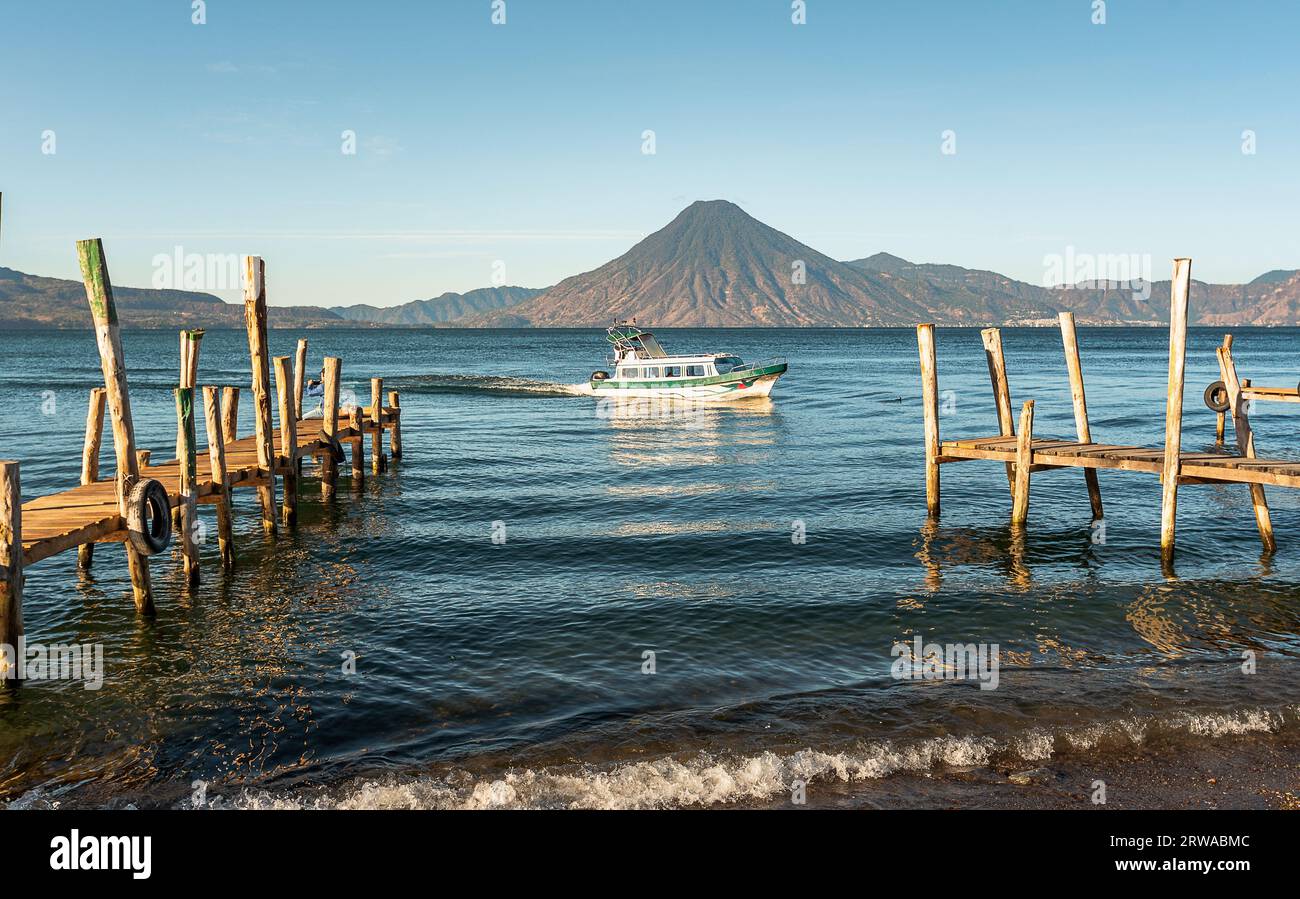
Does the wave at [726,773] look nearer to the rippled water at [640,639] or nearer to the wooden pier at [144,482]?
the rippled water at [640,639]

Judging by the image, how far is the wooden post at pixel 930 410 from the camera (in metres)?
19.9

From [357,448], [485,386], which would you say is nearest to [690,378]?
[485,386]

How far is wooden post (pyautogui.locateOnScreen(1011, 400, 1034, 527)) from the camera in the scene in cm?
1825

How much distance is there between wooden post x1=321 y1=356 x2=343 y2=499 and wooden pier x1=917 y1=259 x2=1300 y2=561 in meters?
14.6

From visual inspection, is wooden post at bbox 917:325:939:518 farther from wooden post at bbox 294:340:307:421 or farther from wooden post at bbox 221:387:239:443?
wooden post at bbox 294:340:307:421

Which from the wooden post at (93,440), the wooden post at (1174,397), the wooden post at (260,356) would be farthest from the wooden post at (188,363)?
the wooden post at (1174,397)

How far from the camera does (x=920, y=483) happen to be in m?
25.9

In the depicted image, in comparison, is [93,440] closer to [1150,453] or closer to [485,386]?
[1150,453]

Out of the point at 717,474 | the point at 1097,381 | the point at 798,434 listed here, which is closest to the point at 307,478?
the point at 717,474

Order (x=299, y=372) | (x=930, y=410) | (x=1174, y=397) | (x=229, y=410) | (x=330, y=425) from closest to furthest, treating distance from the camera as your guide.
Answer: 1. (x=1174, y=397)
2. (x=930, y=410)
3. (x=229, y=410)
4. (x=330, y=425)
5. (x=299, y=372)

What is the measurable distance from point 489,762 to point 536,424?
3475 cm

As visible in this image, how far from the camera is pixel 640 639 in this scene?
13.3 meters

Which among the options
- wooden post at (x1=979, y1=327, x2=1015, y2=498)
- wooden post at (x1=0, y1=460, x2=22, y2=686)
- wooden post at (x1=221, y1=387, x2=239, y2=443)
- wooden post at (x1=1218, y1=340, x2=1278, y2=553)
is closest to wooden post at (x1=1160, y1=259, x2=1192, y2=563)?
wooden post at (x1=1218, y1=340, x2=1278, y2=553)

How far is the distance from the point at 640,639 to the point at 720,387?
41288 millimetres
